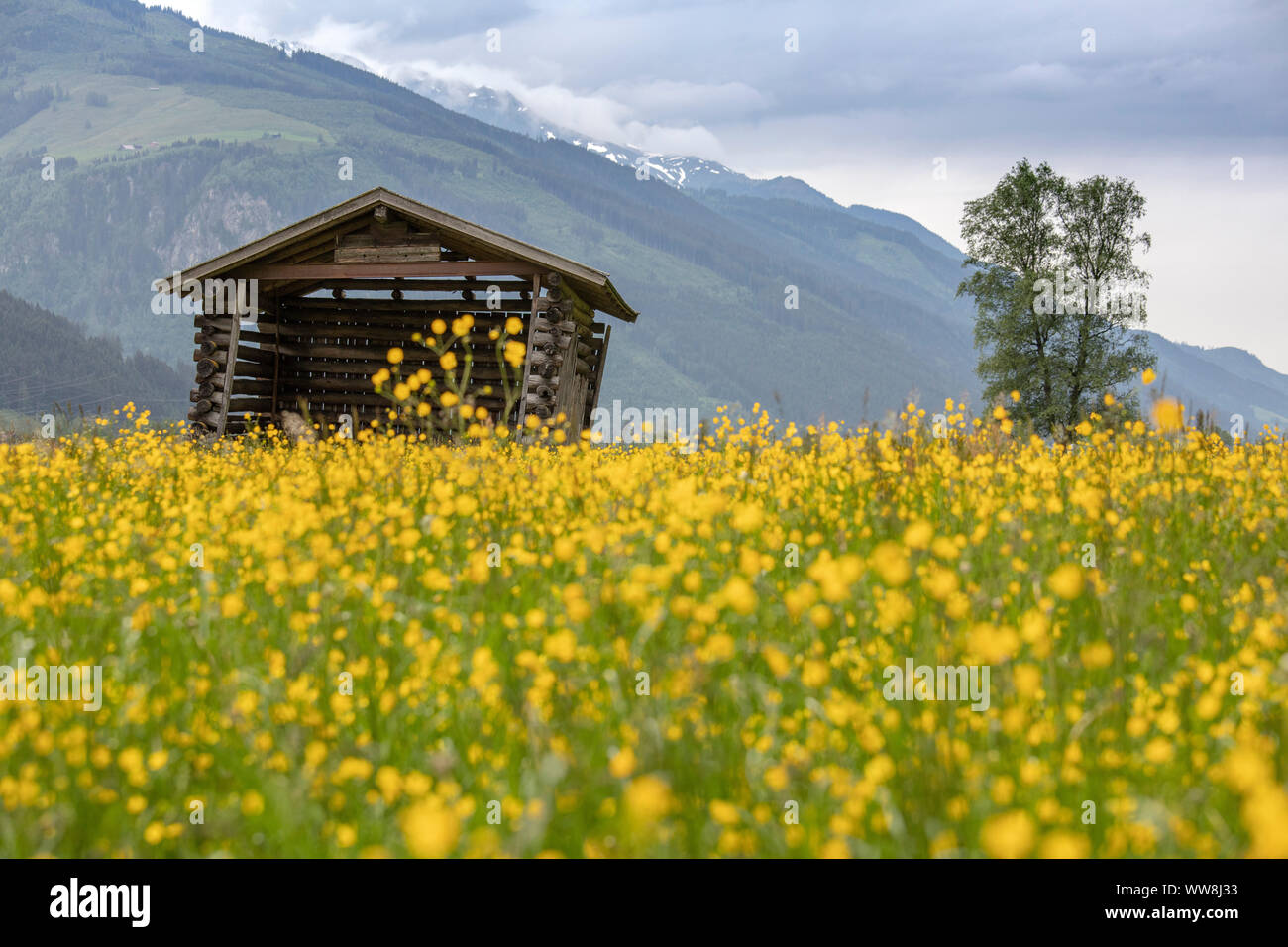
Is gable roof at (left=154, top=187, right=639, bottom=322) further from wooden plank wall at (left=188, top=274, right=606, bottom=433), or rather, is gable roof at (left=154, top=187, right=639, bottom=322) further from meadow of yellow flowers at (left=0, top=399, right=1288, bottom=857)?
meadow of yellow flowers at (left=0, top=399, right=1288, bottom=857)

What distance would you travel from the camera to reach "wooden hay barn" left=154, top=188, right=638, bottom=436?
52.3 ft

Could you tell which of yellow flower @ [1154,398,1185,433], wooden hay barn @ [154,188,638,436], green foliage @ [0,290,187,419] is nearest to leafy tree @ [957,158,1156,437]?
wooden hay barn @ [154,188,638,436]

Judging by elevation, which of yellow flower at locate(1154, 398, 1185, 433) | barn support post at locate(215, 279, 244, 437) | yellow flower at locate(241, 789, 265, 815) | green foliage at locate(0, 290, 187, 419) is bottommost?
yellow flower at locate(241, 789, 265, 815)

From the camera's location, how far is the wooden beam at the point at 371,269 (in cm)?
1602

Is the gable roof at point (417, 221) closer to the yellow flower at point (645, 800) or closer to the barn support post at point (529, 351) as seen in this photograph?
the barn support post at point (529, 351)

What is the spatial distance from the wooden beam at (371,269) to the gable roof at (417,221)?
9.3 inches

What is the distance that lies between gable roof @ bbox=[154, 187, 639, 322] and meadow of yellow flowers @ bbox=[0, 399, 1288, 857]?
35.3 ft

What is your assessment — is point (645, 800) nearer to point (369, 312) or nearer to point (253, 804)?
point (253, 804)

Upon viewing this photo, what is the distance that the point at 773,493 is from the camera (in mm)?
5762

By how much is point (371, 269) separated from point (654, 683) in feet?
51.7
